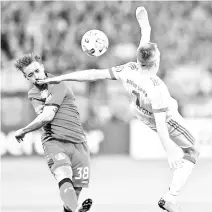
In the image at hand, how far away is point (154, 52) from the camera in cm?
650

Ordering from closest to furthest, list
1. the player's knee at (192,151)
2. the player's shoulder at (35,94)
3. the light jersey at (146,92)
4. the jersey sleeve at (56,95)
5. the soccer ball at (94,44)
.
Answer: the light jersey at (146,92), the jersey sleeve at (56,95), the player's shoulder at (35,94), the soccer ball at (94,44), the player's knee at (192,151)

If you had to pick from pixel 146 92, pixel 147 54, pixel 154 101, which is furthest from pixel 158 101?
pixel 147 54

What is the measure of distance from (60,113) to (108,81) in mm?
8122

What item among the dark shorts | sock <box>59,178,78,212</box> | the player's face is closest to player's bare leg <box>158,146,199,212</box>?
the dark shorts

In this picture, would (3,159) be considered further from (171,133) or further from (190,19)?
(171,133)

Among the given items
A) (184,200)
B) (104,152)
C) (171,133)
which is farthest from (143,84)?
(104,152)

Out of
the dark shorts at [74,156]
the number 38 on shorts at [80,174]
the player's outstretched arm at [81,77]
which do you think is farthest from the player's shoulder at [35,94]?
the number 38 on shorts at [80,174]

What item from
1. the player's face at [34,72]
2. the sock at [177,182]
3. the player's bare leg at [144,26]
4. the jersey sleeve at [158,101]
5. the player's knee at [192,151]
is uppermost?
the player's bare leg at [144,26]

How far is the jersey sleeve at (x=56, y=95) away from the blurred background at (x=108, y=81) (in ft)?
13.9

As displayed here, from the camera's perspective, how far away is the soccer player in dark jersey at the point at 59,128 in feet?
21.5

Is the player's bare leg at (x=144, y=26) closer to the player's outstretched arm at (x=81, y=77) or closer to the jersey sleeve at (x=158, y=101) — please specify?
the player's outstretched arm at (x=81, y=77)

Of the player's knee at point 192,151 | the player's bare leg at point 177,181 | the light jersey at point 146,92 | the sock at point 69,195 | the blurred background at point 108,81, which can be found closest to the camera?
the sock at point 69,195

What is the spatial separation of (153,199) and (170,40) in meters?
7.92

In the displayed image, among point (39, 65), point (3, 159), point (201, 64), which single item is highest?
point (39, 65)
